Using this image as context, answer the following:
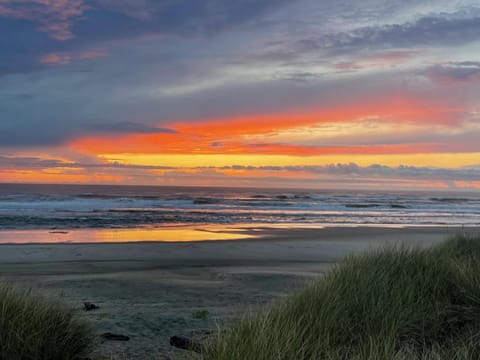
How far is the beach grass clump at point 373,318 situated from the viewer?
3.99 m

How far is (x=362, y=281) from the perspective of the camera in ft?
19.8

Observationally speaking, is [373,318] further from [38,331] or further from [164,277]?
[164,277]

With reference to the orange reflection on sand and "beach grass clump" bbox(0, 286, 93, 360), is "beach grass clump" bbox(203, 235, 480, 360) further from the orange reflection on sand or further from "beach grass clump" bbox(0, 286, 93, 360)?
the orange reflection on sand

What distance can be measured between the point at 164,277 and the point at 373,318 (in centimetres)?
669

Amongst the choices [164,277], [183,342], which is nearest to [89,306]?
[183,342]

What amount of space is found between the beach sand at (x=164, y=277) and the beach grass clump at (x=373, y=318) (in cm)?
142

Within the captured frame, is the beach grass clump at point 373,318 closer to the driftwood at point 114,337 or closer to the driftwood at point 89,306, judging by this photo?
the driftwood at point 114,337

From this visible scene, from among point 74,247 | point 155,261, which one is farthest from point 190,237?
point 155,261

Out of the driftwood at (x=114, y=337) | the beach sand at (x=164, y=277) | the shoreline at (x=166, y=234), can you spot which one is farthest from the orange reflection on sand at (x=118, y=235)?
the driftwood at (x=114, y=337)

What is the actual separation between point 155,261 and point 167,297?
5145 mm

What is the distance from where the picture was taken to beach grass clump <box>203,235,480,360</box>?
3.99 meters

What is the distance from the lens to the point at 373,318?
529 cm

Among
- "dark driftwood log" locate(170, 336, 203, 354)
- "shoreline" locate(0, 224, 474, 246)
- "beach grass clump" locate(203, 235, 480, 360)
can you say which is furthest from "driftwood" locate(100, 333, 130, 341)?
"shoreline" locate(0, 224, 474, 246)

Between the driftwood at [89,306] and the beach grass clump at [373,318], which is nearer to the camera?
the beach grass clump at [373,318]
